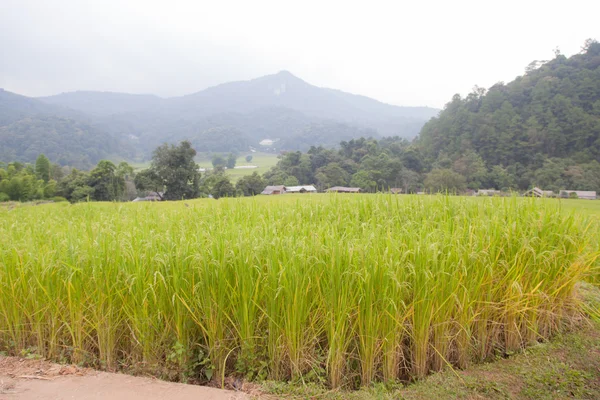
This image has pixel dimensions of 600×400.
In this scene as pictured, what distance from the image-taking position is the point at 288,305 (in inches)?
85.8

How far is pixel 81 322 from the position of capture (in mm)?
2512

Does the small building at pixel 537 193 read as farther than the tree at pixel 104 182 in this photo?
No

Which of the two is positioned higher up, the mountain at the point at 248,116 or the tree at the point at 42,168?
the mountain at the point at 248,116

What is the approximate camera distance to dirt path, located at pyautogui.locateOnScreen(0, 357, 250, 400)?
6.43 feet

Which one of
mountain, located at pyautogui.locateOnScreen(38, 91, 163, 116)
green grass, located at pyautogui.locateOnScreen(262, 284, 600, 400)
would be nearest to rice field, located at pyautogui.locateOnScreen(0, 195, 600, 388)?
green grass, located at pyautogui.locateOnScreen(262, 284, 600, 400)

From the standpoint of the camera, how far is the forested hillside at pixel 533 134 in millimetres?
24577

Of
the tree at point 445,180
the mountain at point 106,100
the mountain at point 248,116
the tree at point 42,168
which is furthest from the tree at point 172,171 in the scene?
the mountain at point 106,100

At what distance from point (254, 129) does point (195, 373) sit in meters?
82.5

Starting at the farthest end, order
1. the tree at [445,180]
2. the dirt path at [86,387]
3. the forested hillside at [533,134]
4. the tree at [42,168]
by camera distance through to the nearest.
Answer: the forested hillside at [533,134], the tree at [445,180], the tree at [42,168], the dirt path at [86,387]

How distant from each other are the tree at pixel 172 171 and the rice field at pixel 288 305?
18620 millimetres

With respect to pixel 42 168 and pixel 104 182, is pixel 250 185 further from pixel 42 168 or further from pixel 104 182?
pixel 42 168

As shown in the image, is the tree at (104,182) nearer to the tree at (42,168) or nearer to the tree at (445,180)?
the tree at (42,168)

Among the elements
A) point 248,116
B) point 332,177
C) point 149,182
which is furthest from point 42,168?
point 248,116

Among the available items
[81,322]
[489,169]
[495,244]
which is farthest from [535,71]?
[81,322]
